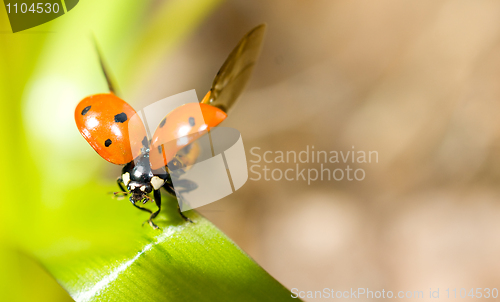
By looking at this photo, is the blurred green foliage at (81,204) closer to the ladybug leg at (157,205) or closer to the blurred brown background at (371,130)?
the ladybug leg at (157,205)

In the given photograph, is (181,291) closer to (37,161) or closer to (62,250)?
(62,250)

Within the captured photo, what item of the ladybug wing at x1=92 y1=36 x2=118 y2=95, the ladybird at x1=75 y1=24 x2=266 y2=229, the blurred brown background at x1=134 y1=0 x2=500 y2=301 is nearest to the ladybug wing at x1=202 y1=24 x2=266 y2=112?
the ladybird at x1=75 y1=24 x2=266 y2=229

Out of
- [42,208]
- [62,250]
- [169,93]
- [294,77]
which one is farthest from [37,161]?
[294,77]

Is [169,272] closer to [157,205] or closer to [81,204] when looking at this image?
[157,205]

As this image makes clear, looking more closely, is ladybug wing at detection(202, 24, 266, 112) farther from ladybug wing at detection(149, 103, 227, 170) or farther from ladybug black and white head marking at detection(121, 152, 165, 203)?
ladybug black and white head marking at detection(121, 152, 165, 203)

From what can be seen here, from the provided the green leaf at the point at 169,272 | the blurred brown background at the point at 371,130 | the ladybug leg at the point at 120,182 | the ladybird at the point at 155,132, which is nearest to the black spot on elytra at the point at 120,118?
the ladybird at the point at 155,132

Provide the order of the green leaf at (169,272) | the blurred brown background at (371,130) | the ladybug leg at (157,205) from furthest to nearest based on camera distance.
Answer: the blurred brown background at (371,130) → the ladybug leg at (157,205) → the green leaf at (169,272)
